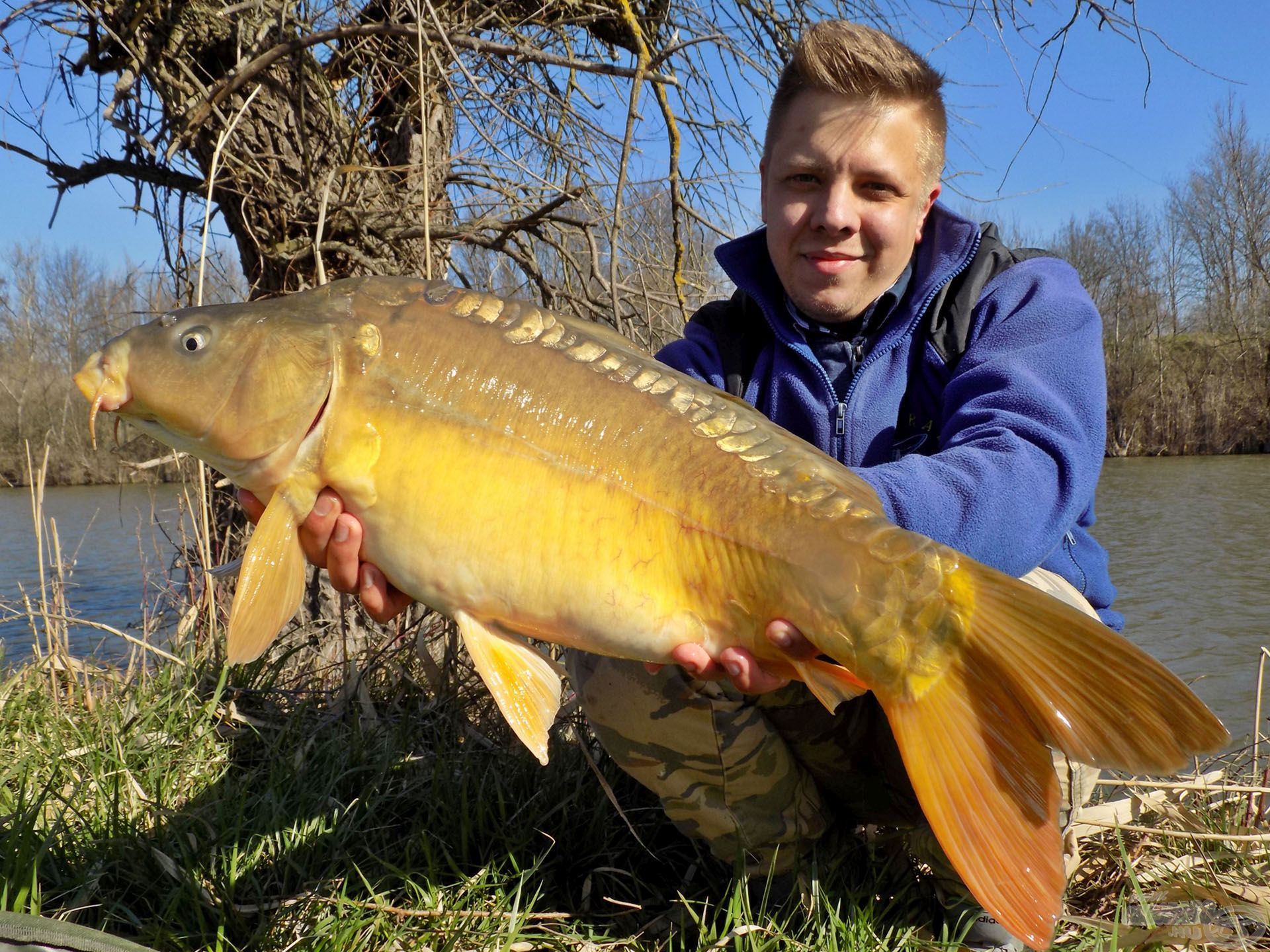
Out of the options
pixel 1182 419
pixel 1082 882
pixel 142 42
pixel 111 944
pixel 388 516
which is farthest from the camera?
pixel 1182 419

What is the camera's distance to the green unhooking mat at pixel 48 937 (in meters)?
1.27

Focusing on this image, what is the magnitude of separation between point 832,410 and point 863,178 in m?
0.55

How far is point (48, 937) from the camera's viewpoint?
50.1 inches

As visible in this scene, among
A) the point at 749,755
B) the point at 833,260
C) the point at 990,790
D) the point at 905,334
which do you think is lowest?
the point at 749,755

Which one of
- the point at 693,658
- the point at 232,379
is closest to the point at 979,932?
the point at 693,658

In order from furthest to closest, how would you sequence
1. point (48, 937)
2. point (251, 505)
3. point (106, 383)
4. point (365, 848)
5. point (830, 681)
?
point (365, 848) < point (251, 505) < point (106, 383) < point (830, 681) < point (48, 937)

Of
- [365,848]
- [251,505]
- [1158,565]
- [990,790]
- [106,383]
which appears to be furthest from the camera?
[1158,565]

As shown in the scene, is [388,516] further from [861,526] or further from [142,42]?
[142,42]

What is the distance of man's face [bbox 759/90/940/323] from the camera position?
2.22 m

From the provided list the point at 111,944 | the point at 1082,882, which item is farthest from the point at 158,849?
the point at 1082,882

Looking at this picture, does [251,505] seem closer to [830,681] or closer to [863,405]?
[830,681]

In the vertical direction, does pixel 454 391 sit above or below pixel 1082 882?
above

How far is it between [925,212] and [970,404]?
643 millimetres

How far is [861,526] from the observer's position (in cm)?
152
